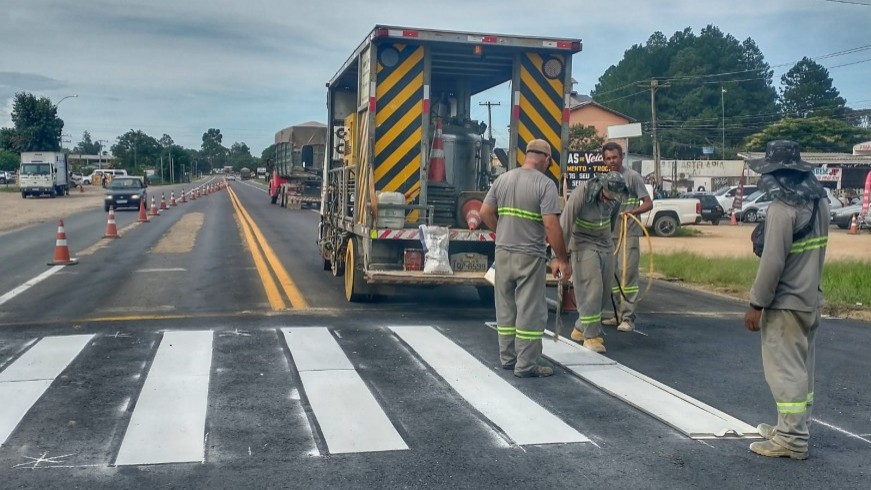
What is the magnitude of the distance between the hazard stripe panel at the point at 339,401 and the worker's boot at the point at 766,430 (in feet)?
7.40

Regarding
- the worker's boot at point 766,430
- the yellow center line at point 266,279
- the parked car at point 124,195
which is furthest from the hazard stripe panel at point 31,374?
the parked car at point 124,195

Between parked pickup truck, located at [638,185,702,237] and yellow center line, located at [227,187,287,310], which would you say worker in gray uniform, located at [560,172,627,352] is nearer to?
yellow center line, located at [227,187,287,310]

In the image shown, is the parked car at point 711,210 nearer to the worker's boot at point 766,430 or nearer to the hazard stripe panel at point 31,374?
the hazard stripe panel at point 31,374

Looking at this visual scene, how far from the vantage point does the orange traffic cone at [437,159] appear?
1125 centimetres

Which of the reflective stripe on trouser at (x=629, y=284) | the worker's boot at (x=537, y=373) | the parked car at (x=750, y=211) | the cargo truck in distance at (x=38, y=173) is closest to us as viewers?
the worker's boot at (x=537, y=373)

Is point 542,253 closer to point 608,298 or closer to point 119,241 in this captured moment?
point 608,298

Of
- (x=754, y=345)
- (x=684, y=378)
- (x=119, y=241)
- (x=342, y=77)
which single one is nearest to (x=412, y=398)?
(x=684, y=378)

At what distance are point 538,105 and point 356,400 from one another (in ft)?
18.3

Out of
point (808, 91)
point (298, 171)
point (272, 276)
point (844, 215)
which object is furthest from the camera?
point (808, 91)

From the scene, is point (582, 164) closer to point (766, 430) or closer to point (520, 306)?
point (520, 306)

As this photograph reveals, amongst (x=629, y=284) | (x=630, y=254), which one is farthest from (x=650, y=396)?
(x=630, y=254)

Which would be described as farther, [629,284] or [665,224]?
[665,224]

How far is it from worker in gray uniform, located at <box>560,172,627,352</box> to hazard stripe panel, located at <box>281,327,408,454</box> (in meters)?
2.31

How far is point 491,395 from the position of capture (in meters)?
6.57
